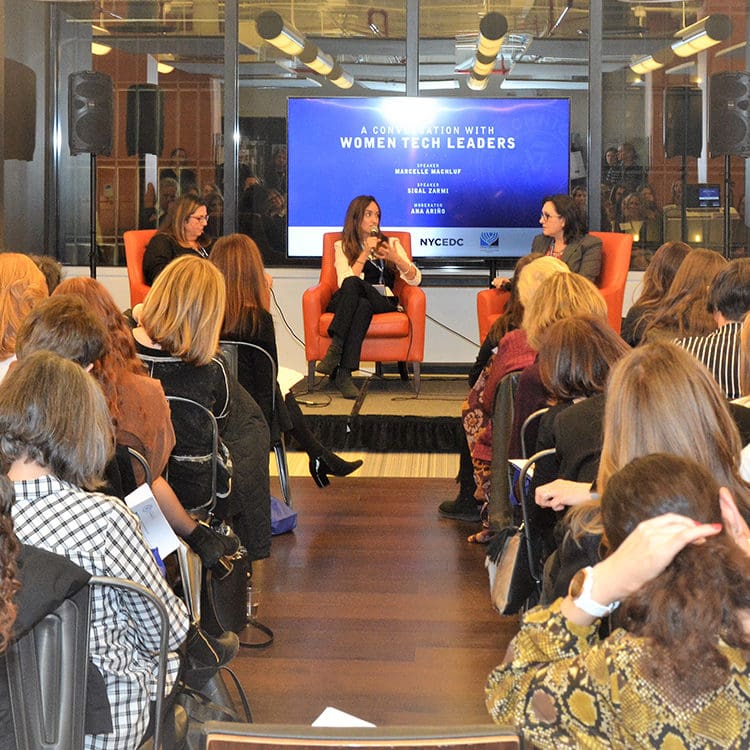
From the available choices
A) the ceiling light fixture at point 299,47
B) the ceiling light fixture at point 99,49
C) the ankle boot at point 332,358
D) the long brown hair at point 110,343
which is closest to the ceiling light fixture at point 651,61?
the ceiling light fixture at point 299,47

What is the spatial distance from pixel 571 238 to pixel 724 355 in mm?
4353

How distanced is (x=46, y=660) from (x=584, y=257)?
646 centimetres

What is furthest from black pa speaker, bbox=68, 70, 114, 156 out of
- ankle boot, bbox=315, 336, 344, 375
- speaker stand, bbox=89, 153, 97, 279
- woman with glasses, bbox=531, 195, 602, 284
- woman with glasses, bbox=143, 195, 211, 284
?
woman with glasses, bbox=531, 195, 602, 284

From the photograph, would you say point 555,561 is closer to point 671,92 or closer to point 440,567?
point 440,567

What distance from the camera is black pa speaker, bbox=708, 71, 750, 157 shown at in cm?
835

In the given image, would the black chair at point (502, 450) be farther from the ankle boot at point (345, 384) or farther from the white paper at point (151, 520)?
the ankle boot at point (345, 384)

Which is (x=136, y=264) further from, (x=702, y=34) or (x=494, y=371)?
(x=702, y=34)

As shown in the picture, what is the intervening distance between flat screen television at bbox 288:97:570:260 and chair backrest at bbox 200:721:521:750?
7.48 metres

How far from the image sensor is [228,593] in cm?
342

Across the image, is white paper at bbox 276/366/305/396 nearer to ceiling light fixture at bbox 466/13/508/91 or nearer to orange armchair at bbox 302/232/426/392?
orange armchair at bbox 302/232/426/392

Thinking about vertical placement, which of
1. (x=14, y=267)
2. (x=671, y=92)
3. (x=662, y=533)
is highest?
(x=671, y=92)

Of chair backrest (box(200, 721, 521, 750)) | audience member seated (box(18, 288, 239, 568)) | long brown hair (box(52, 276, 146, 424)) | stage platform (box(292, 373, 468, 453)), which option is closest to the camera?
chair backrest (box(200, 721, 521, 750))

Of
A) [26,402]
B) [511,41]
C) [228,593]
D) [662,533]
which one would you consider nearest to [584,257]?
[511,41]

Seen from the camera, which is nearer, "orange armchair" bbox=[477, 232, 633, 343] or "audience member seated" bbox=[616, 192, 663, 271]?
"orange armchair" bbox=[477, 232, 633, 343]
